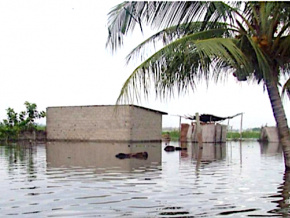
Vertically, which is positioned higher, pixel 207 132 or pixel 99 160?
pixel 207 132

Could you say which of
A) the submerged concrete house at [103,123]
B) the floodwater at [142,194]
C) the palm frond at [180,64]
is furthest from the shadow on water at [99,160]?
the submerged concrete house at [103,123]

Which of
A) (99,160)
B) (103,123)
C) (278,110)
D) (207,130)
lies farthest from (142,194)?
(207,130)

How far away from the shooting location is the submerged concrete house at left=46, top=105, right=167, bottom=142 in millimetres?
28609

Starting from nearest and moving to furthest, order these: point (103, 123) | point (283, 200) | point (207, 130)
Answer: point (283, 200), point (103, 123), point (207, 130)

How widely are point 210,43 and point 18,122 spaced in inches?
1161

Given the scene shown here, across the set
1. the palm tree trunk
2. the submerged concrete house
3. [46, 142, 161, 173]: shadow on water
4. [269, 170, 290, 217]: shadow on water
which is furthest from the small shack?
[269, 170, 290, 217]: shadow on water

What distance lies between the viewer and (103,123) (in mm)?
29641

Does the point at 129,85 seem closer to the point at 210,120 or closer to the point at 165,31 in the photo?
the point at 165,31

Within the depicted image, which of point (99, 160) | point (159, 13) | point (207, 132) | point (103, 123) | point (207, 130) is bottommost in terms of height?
point (99, 160)

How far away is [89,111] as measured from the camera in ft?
100

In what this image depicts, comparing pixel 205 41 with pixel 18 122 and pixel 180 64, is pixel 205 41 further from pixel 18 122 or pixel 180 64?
pixel 18 122

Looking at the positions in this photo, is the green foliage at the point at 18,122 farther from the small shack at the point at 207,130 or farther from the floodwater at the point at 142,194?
the floodwater at the point at 142,194

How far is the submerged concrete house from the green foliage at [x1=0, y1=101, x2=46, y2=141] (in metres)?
2.11

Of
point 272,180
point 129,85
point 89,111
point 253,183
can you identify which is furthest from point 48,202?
point 89,111
